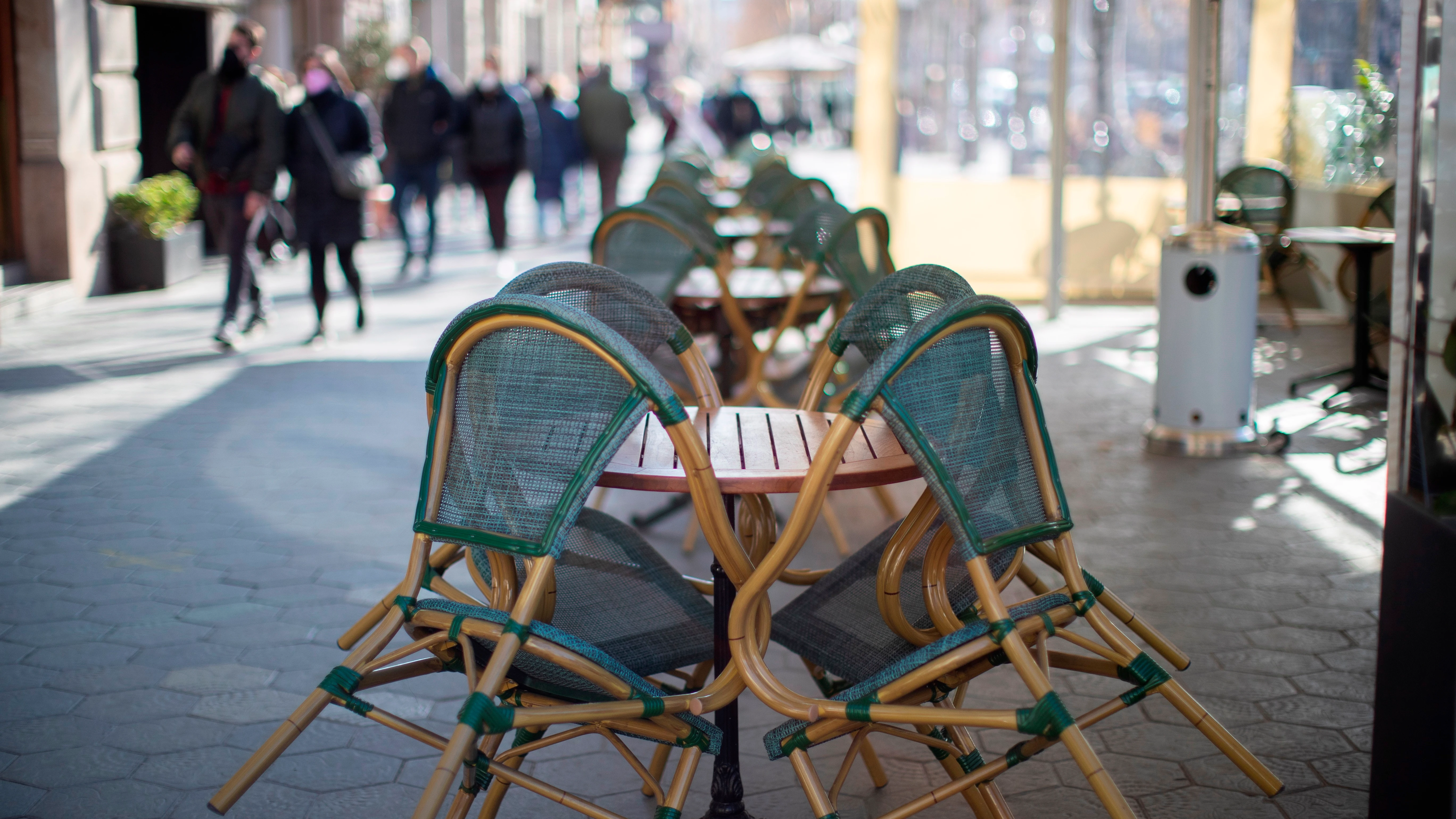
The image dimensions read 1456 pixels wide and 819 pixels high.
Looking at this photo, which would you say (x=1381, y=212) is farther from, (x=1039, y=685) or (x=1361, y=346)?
(x=1039, y=685)

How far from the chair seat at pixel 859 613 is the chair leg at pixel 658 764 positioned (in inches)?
17.3

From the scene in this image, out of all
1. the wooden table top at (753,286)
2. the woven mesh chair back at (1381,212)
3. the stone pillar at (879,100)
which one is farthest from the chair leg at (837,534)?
the stone pillar at (879,100)

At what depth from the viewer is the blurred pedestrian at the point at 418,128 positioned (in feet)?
36.7

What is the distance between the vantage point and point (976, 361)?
7.66ft

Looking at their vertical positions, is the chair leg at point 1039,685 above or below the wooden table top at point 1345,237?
below

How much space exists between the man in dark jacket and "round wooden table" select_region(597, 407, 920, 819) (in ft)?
18.3

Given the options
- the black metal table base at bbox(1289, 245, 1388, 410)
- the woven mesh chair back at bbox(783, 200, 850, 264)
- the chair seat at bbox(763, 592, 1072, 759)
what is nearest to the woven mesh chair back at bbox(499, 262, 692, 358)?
the chair seat at bbox(763, 592, 1072, 759)

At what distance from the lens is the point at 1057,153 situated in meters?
10.0

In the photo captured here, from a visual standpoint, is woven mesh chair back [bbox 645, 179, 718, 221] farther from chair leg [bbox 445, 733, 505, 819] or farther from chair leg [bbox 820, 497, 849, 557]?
chair leg [bbox 445, 733, 505, 819]

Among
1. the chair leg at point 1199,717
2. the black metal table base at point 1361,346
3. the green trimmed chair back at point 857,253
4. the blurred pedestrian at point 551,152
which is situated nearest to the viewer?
the chair leg at point 1199,717

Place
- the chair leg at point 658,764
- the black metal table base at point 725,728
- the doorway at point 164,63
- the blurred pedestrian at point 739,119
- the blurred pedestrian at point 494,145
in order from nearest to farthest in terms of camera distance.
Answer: the black metal table base at point 725,728 → the chair leg at point 658,764 → the blurred pedestrian at point 494,145 → the doorway at point 164,63 → the blurred pedestrian at point 739,119

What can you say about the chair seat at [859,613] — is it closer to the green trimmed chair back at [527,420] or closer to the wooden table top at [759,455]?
the wooden table top at [759,455]

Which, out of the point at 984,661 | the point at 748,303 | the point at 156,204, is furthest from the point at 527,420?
the point at 156,204

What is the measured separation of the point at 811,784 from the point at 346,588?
245cm
